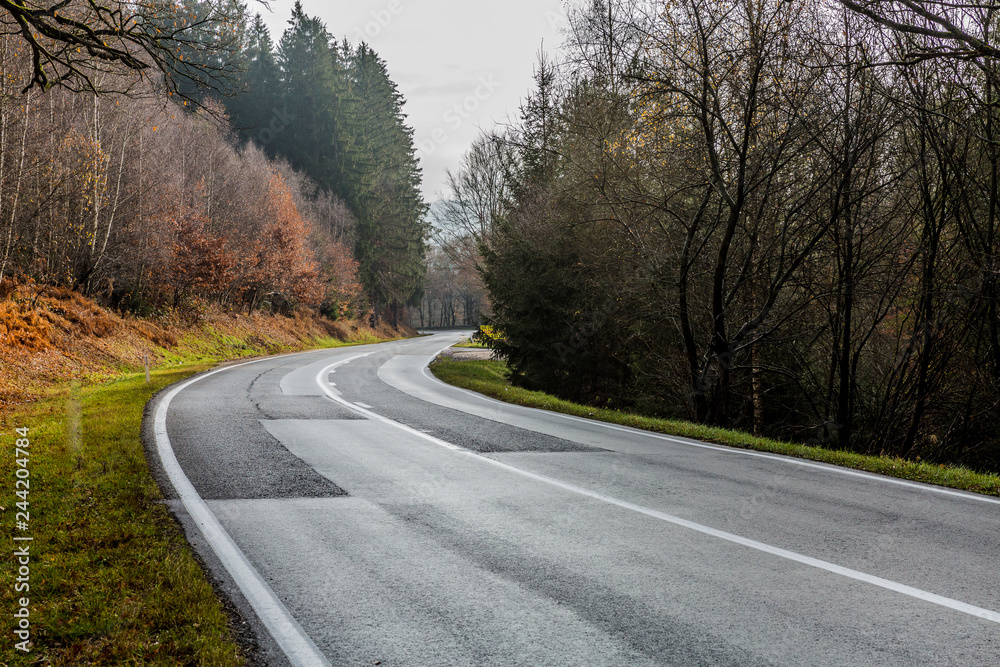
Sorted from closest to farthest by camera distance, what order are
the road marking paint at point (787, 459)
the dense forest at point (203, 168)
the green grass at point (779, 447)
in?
the road marking paint at point (787, 459)
the green grass at point (779, 447)
the dense forest at point (203, 168)

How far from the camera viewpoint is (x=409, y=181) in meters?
62.1

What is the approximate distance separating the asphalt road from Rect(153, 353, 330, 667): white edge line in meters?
0.02

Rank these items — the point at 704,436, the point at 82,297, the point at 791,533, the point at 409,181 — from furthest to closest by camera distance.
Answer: the point at 409,181 → the point at 82,297 → the point at 704,436 → the point at 791,533

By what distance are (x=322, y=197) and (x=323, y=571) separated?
50291 millimetres

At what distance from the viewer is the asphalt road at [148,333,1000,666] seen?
11.3ft

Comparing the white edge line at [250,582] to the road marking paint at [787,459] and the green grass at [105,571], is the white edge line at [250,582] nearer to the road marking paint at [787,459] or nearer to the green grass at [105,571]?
the green grass at [105,571]

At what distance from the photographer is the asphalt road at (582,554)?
343 centimetres

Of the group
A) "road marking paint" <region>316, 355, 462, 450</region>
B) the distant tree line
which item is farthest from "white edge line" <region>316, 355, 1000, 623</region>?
the distant tree line

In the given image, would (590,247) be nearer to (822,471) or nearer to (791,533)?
(822,471)

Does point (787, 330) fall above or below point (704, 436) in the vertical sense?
above

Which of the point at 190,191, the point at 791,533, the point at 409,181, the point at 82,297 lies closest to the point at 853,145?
the point at 791,533

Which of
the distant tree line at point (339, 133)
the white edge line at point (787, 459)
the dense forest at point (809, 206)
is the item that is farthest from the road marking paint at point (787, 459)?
the distant tree line at point (339, 133)

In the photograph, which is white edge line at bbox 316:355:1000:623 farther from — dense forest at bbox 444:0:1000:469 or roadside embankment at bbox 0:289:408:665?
dense forest at bbox 444:0:1000:469

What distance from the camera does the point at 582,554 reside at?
4.73 metres
